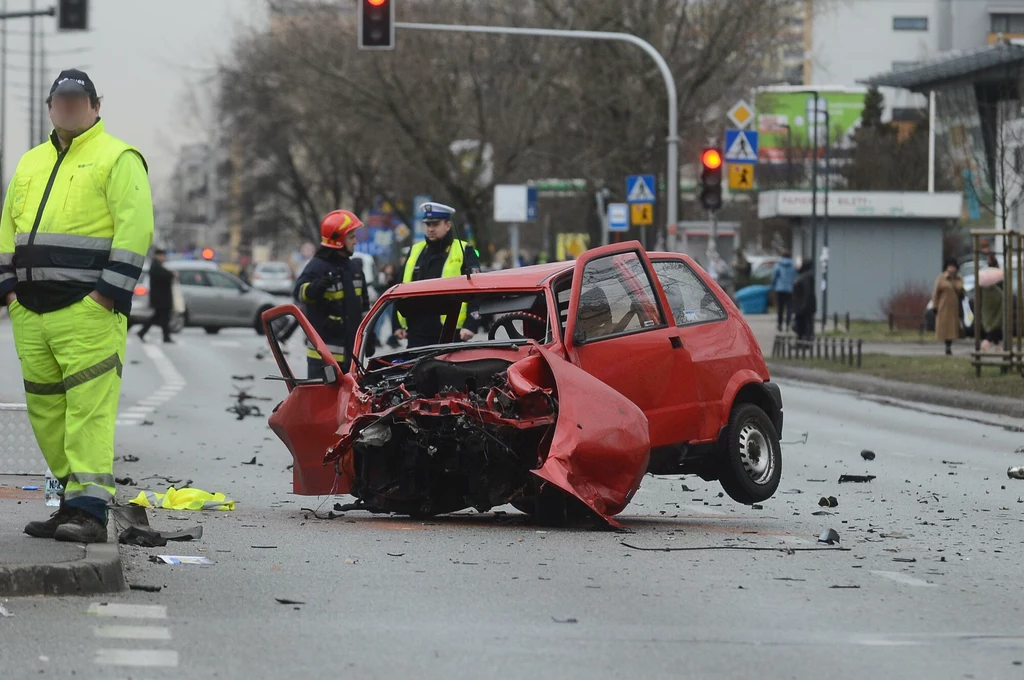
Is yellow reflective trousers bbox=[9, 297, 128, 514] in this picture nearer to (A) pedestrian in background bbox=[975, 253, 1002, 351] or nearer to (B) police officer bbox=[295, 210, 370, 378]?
(B) police officer bbox=[295, 210, 370, 378]

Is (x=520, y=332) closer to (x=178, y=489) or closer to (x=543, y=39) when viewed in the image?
(x=178, y=489)

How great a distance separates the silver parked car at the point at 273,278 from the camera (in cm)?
7769

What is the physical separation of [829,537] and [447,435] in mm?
1933

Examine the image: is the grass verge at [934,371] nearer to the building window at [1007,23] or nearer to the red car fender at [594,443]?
the red car fender at [594,443]

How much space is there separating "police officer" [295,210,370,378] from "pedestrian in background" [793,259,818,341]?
23.0 m

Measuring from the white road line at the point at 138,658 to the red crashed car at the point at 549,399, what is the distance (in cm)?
335

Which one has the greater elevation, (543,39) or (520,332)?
(543,39)

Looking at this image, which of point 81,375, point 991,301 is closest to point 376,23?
point 991,301

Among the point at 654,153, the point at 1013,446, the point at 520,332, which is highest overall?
the point at 654,153

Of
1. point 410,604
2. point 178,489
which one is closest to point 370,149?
point 178,489

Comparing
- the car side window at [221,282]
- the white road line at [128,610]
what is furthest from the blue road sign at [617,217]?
the white road line at [128,610]

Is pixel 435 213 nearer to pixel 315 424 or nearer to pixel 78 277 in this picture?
pixel 315 424

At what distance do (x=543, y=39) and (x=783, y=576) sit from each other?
3775 cm

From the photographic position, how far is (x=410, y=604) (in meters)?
7.22
